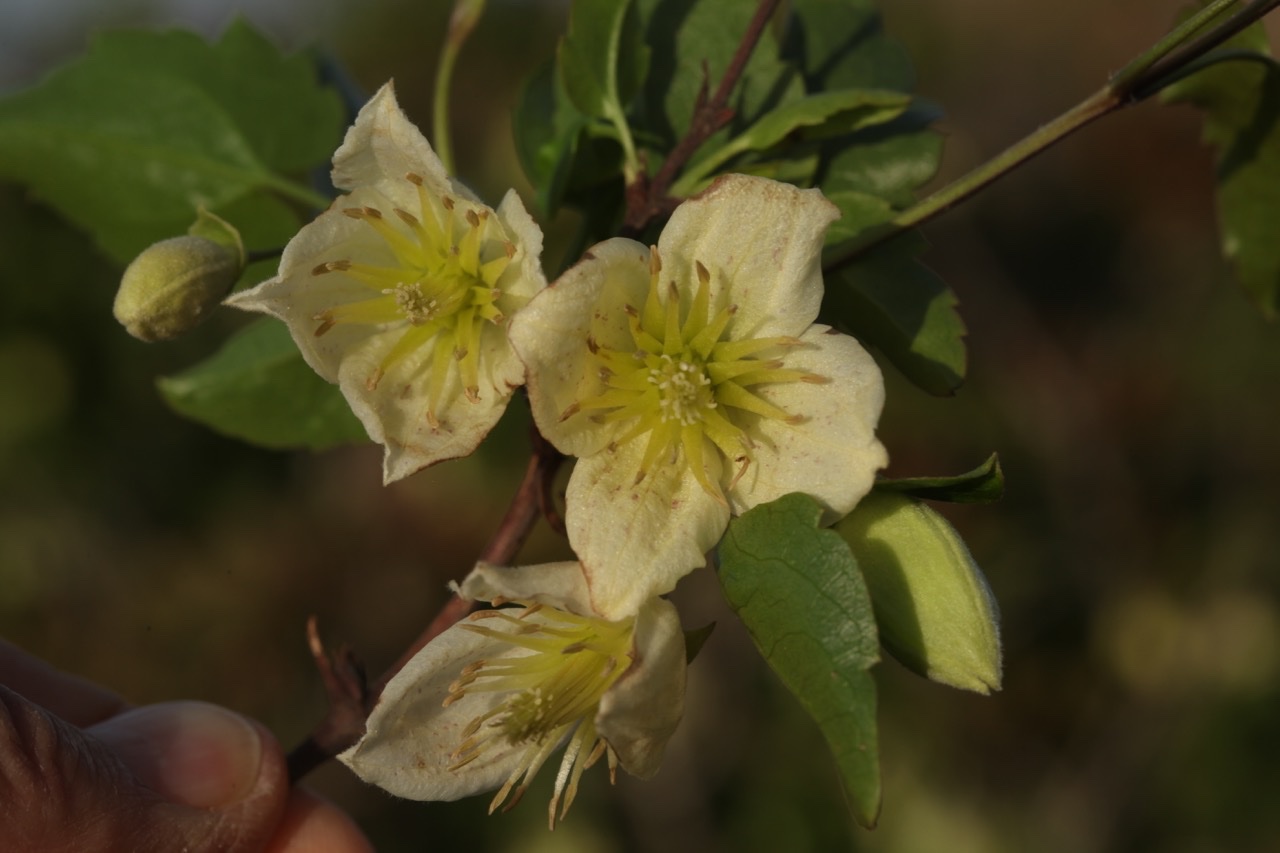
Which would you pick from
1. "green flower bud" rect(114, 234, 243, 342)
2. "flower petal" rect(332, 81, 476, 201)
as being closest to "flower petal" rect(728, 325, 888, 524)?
"flower petal" rect(332, 81, 476, 201)

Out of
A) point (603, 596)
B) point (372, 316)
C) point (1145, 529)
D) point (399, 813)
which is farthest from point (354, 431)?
point (1145, 529)

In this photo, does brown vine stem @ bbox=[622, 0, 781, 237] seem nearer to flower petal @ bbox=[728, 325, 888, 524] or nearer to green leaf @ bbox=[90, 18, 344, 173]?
flower petal @ bbox=[728, 325, 888, 524]

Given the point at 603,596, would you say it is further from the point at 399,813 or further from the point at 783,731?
the point at 399,813

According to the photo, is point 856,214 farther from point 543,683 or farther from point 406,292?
point 543,683

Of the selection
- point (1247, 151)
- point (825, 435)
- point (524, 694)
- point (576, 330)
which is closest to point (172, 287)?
point (576, 330)

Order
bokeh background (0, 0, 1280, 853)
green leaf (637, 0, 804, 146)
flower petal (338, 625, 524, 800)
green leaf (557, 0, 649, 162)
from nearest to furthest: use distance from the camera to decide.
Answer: flower petal (338, 625, 524, 800) < green leaf (557, 0, 649, 162) < green leaf (637, 0, 804, 146) < bokeh background (0, 0, 1280, 853)
